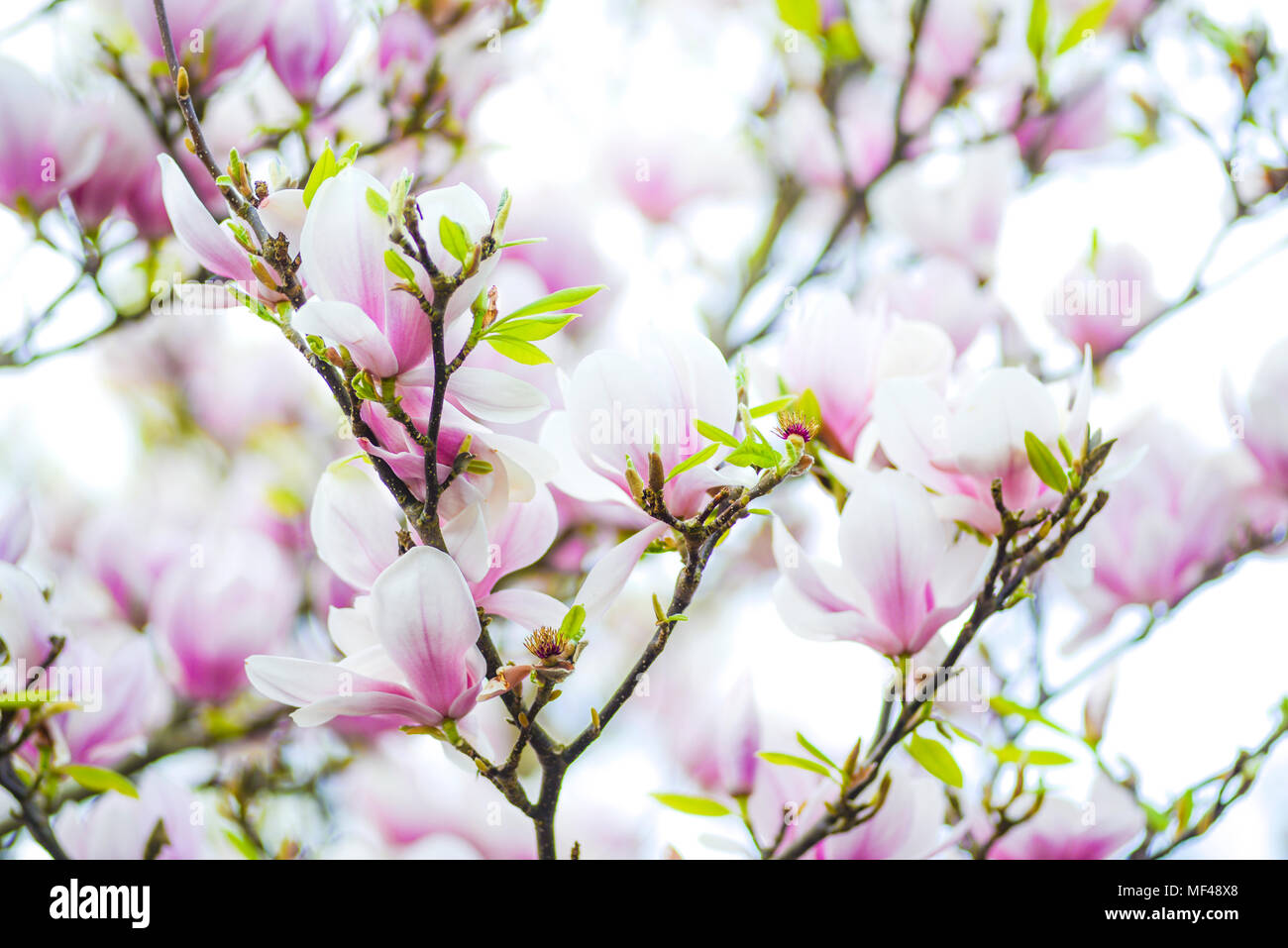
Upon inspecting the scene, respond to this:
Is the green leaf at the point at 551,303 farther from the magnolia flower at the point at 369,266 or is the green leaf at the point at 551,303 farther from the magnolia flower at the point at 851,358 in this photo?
the magnolia flower at the point at 851,358

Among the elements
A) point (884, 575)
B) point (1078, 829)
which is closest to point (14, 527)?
point (884, 575)

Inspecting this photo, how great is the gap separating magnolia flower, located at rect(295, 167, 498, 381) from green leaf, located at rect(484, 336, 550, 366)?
3cm

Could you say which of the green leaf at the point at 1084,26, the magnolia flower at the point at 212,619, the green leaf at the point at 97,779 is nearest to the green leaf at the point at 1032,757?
the green leaf at the point at 97,779

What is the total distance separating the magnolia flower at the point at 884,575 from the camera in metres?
0.58

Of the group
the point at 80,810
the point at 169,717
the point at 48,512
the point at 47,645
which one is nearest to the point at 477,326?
the point at 47,645

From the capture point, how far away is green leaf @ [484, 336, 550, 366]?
1.64 feet

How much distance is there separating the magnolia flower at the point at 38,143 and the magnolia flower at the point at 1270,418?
3.72ft

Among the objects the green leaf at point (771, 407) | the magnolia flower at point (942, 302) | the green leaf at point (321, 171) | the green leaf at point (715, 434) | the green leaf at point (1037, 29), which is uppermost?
the green leaf at point (1037, 29)

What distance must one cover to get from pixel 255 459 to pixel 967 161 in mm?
1260

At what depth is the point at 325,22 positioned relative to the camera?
990 mm

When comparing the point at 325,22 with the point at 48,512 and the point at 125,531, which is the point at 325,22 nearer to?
the point at 125,531

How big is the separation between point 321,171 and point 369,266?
74mm

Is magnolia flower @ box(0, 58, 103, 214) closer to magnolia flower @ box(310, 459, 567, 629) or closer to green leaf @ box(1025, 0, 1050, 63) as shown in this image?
magnolia flower @ box(310, 459, 567, 629)

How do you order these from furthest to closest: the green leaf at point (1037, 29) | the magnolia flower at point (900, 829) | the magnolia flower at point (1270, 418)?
the green leaf at point (1037, 29), the magnolia flower at point (1270, 418), the magnolia flower at point (900, 829)
